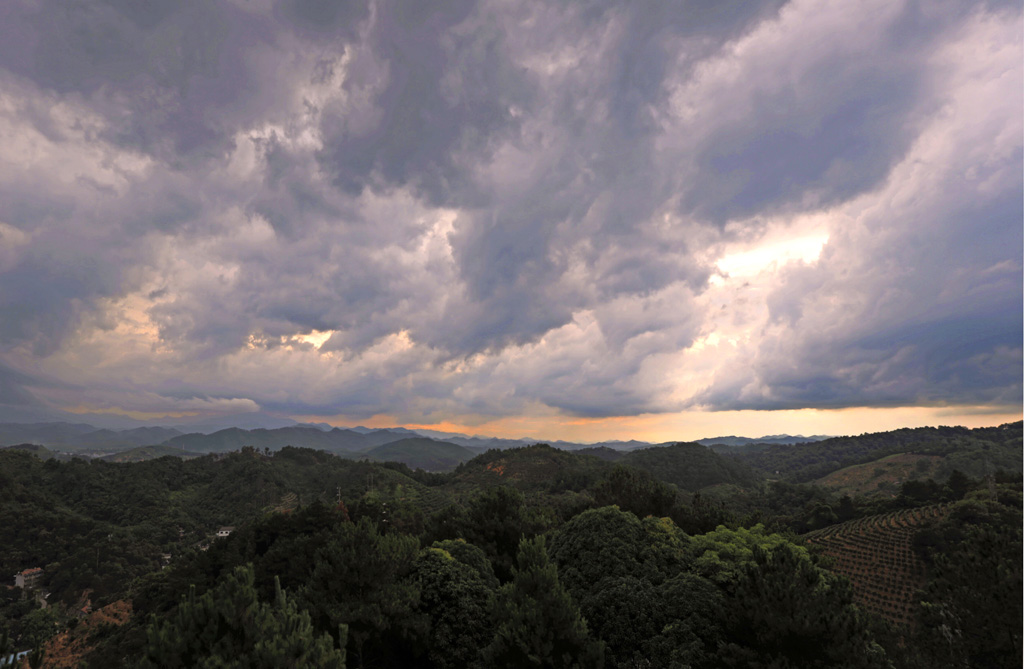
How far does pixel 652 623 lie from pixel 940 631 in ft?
44.7

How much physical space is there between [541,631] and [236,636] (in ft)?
41.5

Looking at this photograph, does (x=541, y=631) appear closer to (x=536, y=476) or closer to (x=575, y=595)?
(x=575, y=595)

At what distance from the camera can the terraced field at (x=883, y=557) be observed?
55.8 meters

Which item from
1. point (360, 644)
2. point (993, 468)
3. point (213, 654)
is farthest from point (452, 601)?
point (993, 468)

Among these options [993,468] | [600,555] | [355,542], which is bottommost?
[993,468]

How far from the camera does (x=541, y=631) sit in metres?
19.2

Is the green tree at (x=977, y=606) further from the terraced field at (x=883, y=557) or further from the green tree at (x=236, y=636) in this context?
the terraced field at (x=883, y=557)

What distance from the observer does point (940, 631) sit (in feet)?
67.6

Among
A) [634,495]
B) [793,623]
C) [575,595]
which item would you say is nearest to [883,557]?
[634,495]

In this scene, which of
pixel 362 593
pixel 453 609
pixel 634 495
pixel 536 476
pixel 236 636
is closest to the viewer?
pixel 236 636

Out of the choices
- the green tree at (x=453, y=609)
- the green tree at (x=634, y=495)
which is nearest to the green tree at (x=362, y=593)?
the green tree at (x=453, y=609)

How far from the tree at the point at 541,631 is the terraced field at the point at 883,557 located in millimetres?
42148

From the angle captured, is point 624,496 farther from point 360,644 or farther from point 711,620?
point 360,644

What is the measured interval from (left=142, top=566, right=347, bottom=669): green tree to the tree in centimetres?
737
